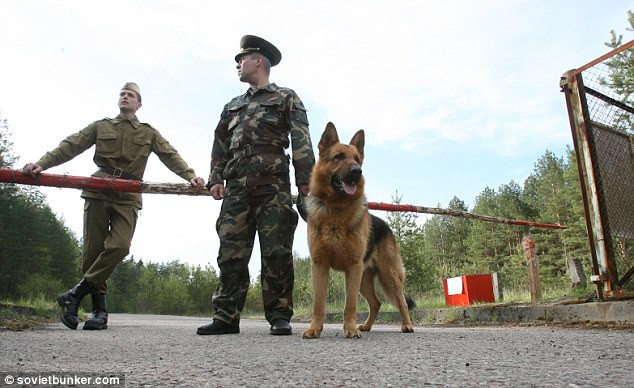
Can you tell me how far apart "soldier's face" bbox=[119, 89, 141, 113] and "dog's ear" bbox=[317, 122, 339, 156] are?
10.2 ft

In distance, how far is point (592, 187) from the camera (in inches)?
229

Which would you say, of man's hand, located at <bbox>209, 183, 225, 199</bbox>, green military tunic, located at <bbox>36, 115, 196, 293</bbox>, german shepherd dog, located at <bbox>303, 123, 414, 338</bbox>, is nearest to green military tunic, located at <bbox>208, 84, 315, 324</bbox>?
man's hand, located at <bbox>209, 183, 225, 199</bbox>

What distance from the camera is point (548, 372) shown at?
1958mm

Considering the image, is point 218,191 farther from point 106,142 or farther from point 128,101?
point 128,101

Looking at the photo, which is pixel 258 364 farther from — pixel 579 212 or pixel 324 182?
pixel 579 212

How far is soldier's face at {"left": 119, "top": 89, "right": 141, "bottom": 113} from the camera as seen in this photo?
6.09 metres

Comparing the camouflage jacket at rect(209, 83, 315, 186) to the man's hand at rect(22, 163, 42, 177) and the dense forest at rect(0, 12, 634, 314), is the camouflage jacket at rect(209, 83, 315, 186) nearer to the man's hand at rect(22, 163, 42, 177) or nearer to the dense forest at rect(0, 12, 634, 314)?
the man's hand at rect(22, 163, 42, 177)

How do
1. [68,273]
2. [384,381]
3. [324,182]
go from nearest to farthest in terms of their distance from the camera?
[384,381]
[324,182]
[68,273]

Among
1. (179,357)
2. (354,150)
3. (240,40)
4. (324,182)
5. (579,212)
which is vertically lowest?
(179,357)

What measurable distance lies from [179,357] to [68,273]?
2015 inches

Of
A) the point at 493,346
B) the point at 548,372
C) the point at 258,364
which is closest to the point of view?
the point at 548,372

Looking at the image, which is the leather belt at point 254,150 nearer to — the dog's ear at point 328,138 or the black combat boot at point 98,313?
the dog's ear at point 328,138

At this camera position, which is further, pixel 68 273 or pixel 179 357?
pixel 68 273

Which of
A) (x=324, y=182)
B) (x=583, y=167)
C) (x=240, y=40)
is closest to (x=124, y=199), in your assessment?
(x=240, y=40)
